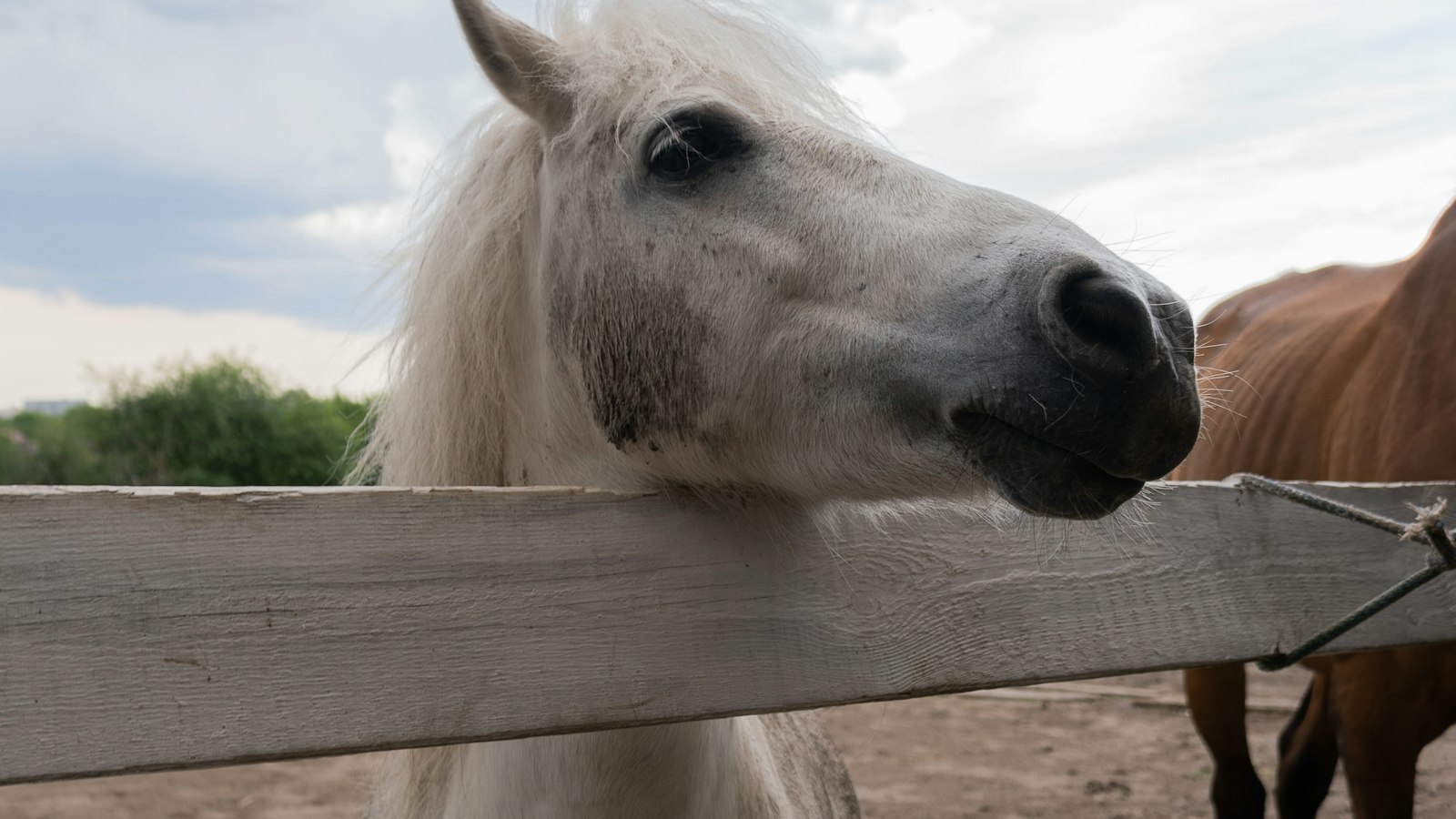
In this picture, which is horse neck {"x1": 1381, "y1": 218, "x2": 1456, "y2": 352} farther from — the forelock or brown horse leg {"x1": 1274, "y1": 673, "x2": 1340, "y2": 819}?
the forelock

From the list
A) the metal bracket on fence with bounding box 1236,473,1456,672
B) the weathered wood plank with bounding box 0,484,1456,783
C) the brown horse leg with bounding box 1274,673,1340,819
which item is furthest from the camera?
the brown horse leg with bounding box 1274,673,1340,819

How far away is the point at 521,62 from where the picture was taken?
1.63 meters

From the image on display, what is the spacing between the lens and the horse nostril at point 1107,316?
3.71 ft

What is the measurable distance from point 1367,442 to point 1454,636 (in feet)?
4.52

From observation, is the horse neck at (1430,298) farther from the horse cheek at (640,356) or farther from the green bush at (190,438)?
the green bush at (190,438)

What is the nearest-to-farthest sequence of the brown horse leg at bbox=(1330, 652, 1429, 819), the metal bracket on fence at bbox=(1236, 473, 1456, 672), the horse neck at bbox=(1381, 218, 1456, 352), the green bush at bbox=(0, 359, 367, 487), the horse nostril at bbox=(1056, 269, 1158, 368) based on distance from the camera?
the horse nostril at bbox=(1056, 269, 1158, 368) < the metal bracket on fence at bbox=(1236, 473, 1456, 672) < the brown horse leg at bbox=(1330, 652, 1429, 819) < the horse neck at bbox=(1381, 218, 1456, 352) < the green bush at bbox=(0, 359, 367, 487)

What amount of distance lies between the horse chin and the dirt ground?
4.22 m

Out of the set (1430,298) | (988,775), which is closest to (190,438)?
(988,775)

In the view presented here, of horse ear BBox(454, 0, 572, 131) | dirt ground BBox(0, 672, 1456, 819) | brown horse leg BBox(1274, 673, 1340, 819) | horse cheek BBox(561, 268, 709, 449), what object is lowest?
dirt ground BBox(0, 672, 1456, 819)

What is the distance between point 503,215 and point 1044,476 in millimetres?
1018

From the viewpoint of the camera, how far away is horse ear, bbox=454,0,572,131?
1574mm

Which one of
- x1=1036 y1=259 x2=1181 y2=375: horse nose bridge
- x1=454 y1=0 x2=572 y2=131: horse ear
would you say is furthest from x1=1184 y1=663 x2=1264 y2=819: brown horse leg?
x1=454 y1=0 x2=572 y2=131: horse ear

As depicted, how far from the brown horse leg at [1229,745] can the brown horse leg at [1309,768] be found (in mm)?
154

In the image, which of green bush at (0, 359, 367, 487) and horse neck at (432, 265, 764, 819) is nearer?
horse neck at (432, 265, 764, 819)
